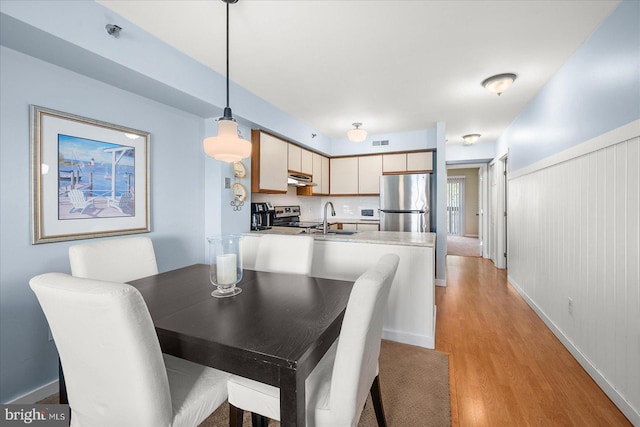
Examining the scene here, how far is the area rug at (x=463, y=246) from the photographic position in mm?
6732

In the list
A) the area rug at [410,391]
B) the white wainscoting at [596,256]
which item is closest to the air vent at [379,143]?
the white wainscoting at [596,256]

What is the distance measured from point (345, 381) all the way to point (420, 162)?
13.5 ft

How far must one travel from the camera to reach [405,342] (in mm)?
2475

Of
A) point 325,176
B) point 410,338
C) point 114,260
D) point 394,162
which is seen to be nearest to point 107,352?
point 114,260

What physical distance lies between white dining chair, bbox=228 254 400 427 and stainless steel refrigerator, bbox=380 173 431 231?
11.0 feet

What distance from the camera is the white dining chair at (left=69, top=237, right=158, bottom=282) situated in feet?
5.29

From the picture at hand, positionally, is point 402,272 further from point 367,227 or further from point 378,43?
point 367,227

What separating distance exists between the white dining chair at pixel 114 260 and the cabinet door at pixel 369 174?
3602 millimetres

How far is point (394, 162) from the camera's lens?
186 inches

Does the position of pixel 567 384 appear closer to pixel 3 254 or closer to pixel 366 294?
pixel 366 294

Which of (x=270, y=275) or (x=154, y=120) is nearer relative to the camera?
(x=270, y=275)

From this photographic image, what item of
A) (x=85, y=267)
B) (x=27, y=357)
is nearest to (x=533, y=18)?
(x=85, y=267)

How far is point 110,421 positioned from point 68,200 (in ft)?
5.10

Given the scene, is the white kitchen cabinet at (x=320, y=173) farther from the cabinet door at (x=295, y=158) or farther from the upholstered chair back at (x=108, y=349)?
the upholstered chair back at (x=108, y=349)
